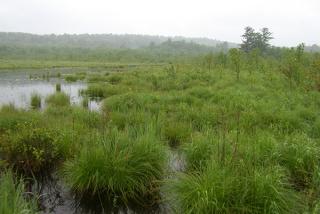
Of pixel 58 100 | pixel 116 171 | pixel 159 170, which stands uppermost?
pixel 116 171

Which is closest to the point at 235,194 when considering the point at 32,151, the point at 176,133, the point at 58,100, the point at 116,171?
the point at 116,171

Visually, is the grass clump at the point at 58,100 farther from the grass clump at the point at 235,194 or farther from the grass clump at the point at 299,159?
the grass clump at the point at 235,194

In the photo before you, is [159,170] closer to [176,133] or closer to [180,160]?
[180,160]

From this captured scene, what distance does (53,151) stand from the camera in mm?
6492

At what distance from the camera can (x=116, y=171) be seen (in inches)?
210

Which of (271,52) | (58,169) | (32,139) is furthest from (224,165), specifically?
(271,52)

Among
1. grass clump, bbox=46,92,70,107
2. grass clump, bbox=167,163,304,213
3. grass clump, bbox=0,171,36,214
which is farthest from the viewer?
grass clump, bbox=46,92,70,107

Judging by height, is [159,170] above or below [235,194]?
below

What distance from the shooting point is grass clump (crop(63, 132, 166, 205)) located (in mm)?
5320

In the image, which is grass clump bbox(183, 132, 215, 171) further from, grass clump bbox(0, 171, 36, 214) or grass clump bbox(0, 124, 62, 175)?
grass clump bbox(0, 171, 36, 214)

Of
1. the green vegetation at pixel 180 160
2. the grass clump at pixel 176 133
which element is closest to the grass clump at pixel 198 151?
the green vegetation at pixel 180 160

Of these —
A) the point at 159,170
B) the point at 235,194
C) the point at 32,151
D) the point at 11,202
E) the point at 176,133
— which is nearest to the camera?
the point at 11,202

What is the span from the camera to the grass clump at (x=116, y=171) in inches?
209

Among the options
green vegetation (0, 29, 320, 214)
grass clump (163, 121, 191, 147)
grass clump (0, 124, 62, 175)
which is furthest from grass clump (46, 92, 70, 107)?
grass clump (0, 124, 62, 175)
